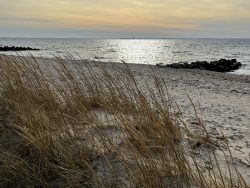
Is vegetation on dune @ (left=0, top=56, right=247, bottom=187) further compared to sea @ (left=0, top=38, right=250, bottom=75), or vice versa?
sea @ (left=0, top=38, right=250, bottom=75)

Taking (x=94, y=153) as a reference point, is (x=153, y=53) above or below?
below

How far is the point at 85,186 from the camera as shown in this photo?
8.50 ft

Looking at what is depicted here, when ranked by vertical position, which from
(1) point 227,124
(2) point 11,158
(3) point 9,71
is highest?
(3) point 9,71

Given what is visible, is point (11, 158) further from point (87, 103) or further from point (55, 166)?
point (87, 103)

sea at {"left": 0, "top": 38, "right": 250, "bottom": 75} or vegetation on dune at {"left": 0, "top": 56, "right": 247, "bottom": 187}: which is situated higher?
vegetation on dune at {"left": 0, "top": 56, "right": 247, "bottom": 187}

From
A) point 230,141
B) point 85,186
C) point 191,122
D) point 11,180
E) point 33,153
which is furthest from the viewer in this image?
point 191,122

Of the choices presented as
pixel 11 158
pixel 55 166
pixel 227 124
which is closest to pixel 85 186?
pixel 55 166

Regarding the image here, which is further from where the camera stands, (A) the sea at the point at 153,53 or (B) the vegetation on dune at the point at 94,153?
(A) the sea at the point at 153,53

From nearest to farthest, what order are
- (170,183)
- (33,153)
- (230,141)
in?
(170,183) < (33,153) < (230,141)

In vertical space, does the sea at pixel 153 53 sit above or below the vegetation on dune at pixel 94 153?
below

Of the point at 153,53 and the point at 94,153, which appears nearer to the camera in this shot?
the point at 94,153

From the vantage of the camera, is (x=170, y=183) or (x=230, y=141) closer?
(x=170, y=183)

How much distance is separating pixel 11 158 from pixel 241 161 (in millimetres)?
2195

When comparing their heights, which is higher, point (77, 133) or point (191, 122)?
point (77, 133)
